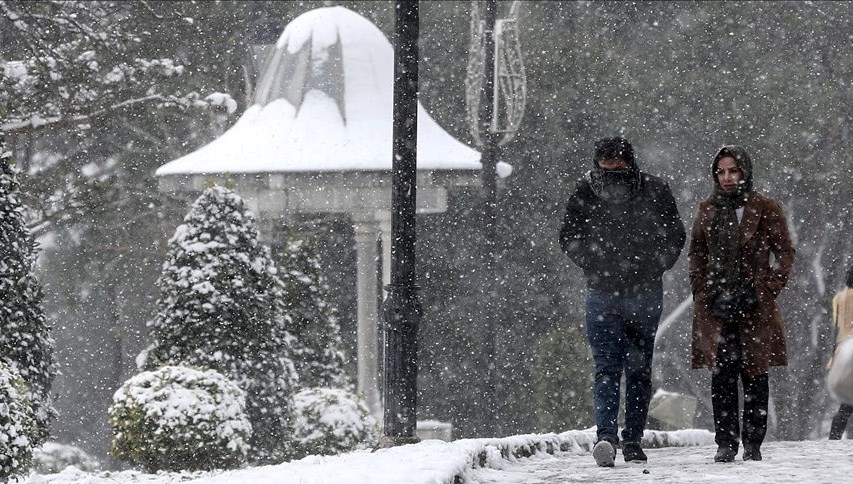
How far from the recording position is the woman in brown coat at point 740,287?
7.98 metres

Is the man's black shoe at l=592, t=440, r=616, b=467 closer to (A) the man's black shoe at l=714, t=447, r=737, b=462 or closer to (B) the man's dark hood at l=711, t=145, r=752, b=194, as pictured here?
(A) the man's black shoe at l=714, t=447, r=737, b=462

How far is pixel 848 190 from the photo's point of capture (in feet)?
93.0

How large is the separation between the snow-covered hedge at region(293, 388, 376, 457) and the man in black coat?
6769 mm

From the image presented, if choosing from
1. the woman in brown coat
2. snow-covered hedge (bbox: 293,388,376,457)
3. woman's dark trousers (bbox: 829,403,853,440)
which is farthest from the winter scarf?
snow-covered hedge (bbox: 293,388,376,457)

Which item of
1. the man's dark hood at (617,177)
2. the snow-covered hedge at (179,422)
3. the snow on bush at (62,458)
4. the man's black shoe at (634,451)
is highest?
the man's dark hood at (617,177)

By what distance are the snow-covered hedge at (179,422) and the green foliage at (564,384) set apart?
31.4 feet

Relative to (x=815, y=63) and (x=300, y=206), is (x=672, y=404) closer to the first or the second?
(x=300, y=206)

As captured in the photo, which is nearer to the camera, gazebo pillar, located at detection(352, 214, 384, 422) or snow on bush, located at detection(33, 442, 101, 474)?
gazebo pillar, located at detection(352, 214, 384, 422)

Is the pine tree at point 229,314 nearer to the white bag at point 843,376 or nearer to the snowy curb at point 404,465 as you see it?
the snowy curb at point 404,465

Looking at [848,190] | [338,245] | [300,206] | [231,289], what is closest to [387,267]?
[300,206]

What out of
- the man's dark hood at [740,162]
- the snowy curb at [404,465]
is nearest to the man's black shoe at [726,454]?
the snowy curb at [404,465]

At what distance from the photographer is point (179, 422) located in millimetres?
11352

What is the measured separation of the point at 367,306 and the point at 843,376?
9.24 m

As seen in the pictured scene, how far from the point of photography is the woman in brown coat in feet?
26.2
